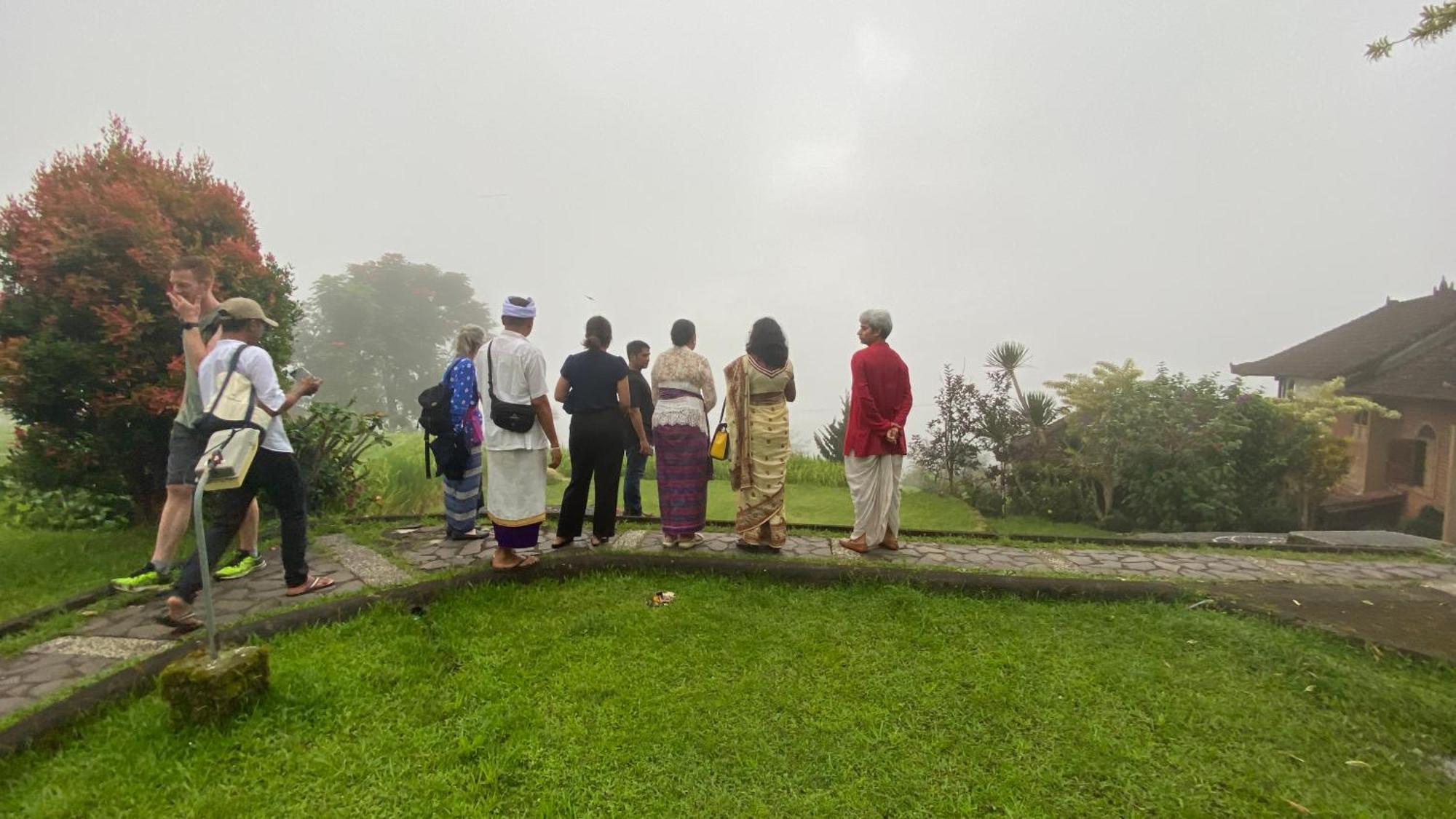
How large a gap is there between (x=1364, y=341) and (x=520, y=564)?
18.2 meters

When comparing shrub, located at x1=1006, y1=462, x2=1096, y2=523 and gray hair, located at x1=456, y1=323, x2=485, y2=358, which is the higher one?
gray hair, located at x1=456, y1=323, x2=485, y2=358

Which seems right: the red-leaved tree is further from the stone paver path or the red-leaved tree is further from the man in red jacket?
the man in red jacket

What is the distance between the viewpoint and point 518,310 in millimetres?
3861

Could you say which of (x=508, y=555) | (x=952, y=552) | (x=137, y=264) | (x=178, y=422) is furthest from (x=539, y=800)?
(x=137, y=264)

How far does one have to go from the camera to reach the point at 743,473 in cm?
464

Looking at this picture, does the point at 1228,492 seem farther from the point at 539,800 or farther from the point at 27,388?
the point at 27,388

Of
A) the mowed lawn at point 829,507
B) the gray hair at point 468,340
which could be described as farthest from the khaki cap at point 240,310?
→ the mowed lawn at point 829,507

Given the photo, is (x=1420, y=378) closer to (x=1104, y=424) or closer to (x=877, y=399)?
(x=1104, y=424)

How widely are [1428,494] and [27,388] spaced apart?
19153 millimetres

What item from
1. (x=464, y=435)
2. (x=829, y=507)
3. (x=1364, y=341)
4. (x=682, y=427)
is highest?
(x=1364, y=341)

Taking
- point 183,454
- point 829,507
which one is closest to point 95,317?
point 183,454

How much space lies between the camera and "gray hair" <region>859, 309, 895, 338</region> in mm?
4641

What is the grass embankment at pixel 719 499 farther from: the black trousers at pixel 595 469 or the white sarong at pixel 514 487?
the white sarong at pixel 514 487

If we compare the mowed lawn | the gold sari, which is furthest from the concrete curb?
the gold sari
